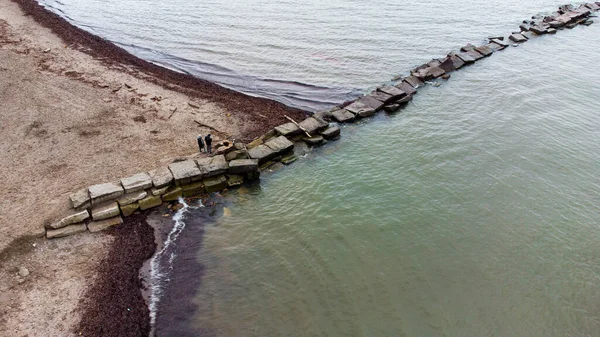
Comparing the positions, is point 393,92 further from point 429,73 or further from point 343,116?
point 429,73

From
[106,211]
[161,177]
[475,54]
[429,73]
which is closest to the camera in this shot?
[106,211]

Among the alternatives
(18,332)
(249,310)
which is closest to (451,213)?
(249,310)

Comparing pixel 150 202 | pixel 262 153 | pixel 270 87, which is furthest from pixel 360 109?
pixel 150 202

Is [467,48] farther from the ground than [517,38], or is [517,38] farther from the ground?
[517,38]

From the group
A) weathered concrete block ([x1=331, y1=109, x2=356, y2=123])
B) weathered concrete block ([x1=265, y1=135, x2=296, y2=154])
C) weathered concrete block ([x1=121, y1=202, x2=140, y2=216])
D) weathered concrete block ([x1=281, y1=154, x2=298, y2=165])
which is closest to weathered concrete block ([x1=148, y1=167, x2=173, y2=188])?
weathered concrete block ([x1=121, y1=202, x2=140, y2=216])

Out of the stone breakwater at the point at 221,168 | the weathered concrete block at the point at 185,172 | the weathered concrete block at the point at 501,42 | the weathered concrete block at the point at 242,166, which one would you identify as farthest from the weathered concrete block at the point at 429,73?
the weathered concrete block at the point at 185,172

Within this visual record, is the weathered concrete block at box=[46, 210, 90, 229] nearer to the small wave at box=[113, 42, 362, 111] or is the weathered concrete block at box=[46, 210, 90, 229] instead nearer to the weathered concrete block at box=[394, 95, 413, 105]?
the small wave at box=[113, 42, 362, 111]
